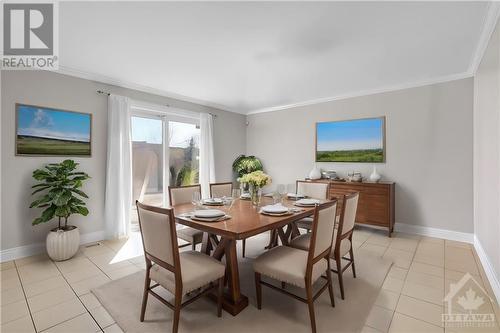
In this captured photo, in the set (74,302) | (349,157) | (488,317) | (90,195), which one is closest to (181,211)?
(74,302)

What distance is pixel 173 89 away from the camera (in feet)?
14.0

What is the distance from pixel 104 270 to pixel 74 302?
24.3 inches

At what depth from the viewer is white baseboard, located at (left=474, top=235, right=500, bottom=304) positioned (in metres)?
2.09

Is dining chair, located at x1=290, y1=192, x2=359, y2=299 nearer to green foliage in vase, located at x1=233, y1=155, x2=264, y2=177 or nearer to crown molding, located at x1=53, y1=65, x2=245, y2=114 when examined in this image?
green foliage in vase, located at x1=233, y1=155, x2=264, y2=177

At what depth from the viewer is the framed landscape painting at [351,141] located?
4.21 m

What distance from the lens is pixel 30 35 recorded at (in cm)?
248

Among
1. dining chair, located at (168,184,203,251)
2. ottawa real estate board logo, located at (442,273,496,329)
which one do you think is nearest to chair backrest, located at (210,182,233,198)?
dining chair, located at (168,184,203,251)

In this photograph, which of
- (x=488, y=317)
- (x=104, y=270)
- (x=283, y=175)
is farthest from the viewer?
(x=283, y=175)

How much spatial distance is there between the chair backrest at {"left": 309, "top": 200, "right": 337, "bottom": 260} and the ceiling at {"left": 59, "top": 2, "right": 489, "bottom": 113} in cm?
171

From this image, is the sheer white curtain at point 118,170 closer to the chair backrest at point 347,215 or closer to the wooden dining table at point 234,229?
the wooden dining table at point 234,229

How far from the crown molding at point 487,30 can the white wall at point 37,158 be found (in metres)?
4.56

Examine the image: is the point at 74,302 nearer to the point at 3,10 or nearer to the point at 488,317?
the point at 3,10

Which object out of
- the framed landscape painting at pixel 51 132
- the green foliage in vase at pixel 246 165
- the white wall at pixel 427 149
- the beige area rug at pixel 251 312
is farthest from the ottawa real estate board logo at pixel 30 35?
the white wall at pixel 427 149

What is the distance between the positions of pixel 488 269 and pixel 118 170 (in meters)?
4.91
